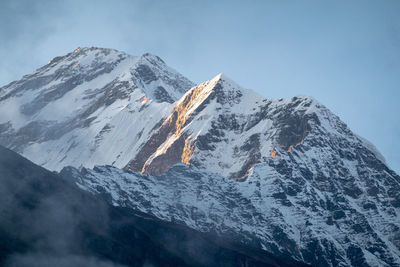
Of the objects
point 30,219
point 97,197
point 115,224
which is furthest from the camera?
point 97,197

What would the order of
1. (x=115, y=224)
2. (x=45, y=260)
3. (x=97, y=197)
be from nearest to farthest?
1. (x=45, y=260)
2. (x=115, y=224)
3. (x=97, y=197)

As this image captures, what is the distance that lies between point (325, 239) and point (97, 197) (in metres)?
57.1

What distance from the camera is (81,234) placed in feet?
547

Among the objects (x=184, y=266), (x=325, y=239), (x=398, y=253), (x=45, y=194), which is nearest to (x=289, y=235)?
(x=325, y=239)

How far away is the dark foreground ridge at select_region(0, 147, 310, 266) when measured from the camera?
502ft

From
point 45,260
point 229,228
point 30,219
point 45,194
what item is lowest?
point 45,260

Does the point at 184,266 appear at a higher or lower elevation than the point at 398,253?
lower

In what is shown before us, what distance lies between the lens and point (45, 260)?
147m

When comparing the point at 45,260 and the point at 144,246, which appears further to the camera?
the point at 144,246

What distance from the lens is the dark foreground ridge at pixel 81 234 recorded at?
502 feet

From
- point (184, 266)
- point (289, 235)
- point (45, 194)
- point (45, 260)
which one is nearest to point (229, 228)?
point (289, 235)

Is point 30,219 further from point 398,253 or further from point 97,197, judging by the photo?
point 398,253

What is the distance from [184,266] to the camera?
168 metres

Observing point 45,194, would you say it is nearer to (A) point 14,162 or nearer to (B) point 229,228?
(A) point 14,162
